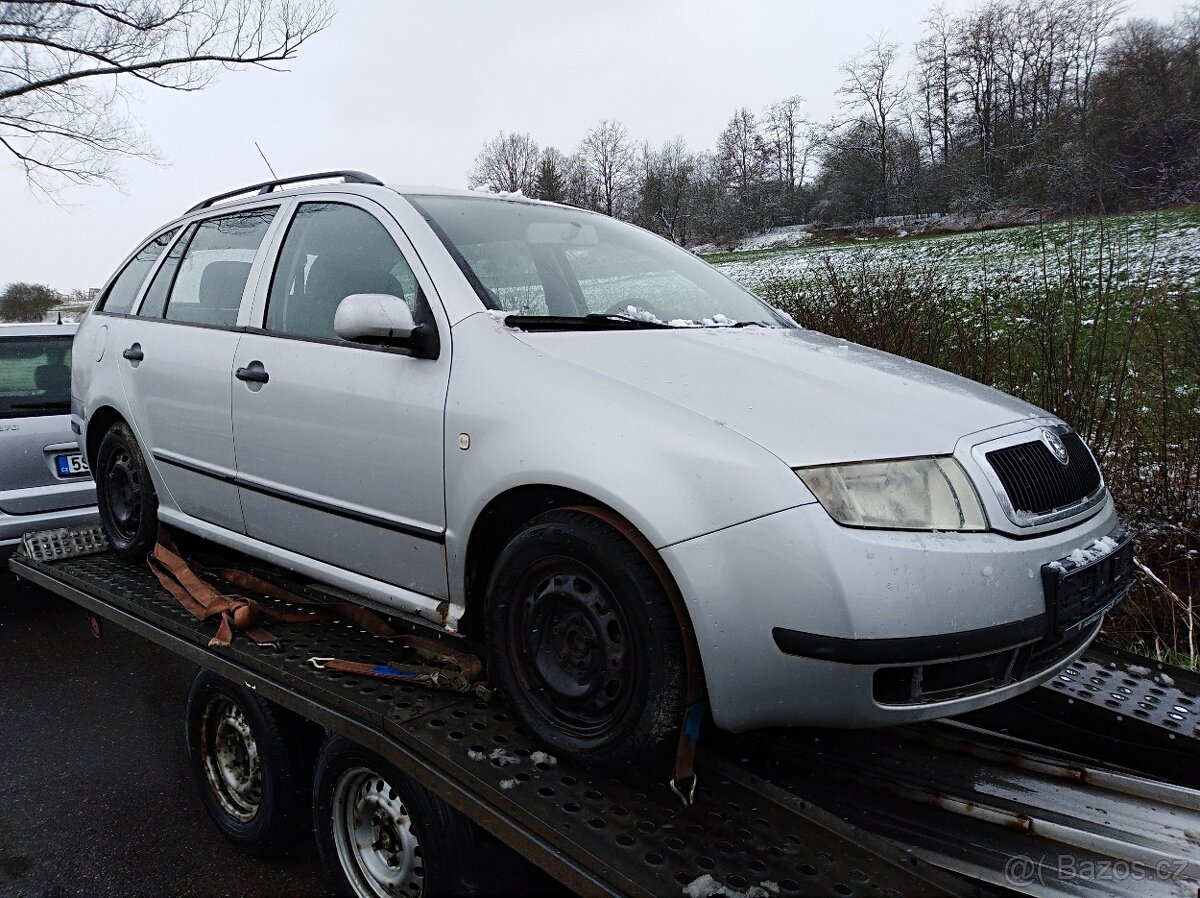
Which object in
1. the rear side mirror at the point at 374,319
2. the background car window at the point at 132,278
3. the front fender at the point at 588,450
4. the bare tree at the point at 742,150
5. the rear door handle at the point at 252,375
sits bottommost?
the front fender at the point at 588,450

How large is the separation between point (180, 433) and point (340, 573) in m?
1.15

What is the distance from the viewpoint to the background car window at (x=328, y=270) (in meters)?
2.63

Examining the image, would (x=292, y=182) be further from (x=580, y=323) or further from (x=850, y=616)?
(x=850, y=616)

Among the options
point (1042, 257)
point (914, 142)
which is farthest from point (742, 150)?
point (1042, 257)

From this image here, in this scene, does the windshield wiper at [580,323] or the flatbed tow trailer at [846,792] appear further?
the windshield wiper at [580,323]

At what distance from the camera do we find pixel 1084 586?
1904 mm

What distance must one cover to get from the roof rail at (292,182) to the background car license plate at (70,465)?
1.93 metres

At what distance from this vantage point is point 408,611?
2.48 metres

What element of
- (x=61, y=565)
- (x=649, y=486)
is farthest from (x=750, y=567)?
(x=61, y=565)

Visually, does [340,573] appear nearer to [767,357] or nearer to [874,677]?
[767,357]

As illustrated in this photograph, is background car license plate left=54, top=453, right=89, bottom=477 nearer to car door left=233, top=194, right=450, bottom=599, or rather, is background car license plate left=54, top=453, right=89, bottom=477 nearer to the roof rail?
the roof rail

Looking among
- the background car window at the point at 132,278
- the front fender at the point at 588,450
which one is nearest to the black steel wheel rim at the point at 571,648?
the front fender at the point at 588,450

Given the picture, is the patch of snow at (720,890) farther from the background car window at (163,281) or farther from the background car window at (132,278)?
the background car window at (132,278)

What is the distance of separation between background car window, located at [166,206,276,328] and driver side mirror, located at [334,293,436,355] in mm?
1060
